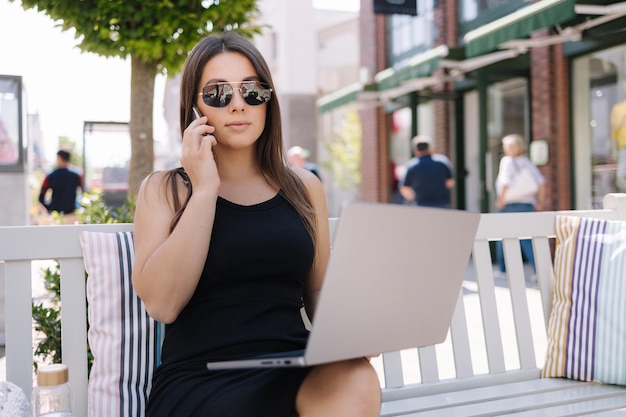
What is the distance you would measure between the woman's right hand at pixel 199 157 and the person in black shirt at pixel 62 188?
24.5ft

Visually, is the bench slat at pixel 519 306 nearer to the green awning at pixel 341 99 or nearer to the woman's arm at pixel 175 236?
the woman's arm at pixel 175 236

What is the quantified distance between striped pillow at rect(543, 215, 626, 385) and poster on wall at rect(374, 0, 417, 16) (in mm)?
4075

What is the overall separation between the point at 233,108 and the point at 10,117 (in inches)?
228

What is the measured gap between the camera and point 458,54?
30.5 feet

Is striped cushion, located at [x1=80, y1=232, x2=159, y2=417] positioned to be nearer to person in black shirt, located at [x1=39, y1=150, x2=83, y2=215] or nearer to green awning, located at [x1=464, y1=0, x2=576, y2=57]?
green awning, located at [x1=464, y1=0, x2=576, y2=57]

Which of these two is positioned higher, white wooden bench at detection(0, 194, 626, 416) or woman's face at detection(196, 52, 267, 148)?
woman's face at detection(196, 52, 267, 148)

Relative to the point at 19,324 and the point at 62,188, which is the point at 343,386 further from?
the point at 62,188

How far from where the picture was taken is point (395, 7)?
21.4 feet

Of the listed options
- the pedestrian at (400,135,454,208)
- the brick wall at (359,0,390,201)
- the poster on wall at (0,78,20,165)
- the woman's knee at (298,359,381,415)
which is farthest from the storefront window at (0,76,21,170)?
the brick wall at (359,0,390,201)

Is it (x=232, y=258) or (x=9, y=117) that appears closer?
(x=232, y=258)

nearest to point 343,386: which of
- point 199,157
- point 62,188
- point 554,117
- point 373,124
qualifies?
point 199,157

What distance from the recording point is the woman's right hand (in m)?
1.94

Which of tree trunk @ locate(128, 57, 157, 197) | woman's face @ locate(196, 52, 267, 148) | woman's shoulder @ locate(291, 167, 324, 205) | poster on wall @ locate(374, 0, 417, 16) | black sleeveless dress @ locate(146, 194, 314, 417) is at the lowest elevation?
black sleeveless dress @ locate(146, 194, 314, 417)

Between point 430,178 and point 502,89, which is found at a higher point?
point 502,89
